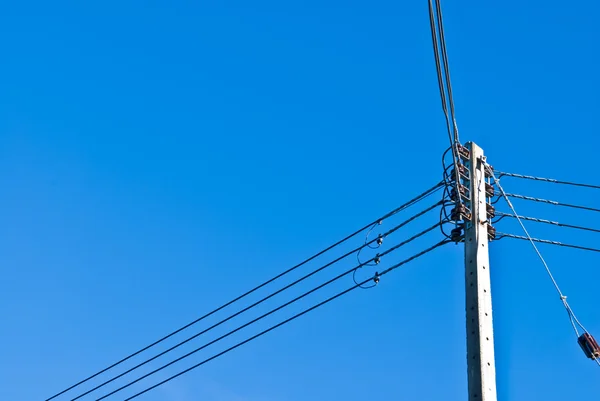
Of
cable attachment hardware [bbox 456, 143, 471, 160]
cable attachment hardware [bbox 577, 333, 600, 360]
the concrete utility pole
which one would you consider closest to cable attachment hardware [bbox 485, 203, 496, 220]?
the concrete utility pole

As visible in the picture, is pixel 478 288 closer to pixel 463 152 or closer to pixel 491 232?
pixel 491 232

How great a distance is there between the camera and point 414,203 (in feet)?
35.9

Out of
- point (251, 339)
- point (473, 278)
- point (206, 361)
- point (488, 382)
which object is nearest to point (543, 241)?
point (473, 278)

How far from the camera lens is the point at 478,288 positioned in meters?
8.89

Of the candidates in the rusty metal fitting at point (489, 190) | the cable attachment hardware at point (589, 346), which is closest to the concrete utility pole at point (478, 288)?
the rusty metal fitting at point (489, 190)

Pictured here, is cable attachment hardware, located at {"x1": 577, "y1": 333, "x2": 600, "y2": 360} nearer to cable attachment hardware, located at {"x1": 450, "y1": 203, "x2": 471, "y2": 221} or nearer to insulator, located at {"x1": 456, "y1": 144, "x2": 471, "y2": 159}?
cable attachment hardware, located at {"x1": 450, "y1": 203, "x2": 471, "y2": 221}

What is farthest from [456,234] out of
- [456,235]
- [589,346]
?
[589,346]

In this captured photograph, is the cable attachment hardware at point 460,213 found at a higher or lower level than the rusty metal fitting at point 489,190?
lower

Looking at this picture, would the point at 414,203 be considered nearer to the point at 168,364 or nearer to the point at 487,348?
the point at 487,348

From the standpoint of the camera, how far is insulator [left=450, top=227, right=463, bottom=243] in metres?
9.88

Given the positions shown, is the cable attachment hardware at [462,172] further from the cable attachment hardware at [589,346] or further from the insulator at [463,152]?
the cable attachment hardware at [589,346]

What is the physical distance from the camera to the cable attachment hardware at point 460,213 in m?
9.85

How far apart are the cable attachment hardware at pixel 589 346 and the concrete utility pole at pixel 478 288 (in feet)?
5.07

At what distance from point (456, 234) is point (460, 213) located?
0.87ft
